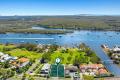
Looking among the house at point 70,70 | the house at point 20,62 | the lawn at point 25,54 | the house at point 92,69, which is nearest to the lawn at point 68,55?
the lawn at point 25,54

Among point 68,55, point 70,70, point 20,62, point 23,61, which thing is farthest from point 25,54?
point 70,70

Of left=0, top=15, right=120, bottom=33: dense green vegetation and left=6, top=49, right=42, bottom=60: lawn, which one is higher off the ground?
left=6, top=49, right=42, bottom=60: lawn

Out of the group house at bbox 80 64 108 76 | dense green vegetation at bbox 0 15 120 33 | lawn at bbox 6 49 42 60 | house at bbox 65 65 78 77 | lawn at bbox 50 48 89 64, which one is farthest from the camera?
dense green vegetation at bbox 0 15 120 33

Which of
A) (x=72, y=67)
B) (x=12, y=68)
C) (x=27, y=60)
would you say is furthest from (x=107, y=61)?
(x=12, y=68)

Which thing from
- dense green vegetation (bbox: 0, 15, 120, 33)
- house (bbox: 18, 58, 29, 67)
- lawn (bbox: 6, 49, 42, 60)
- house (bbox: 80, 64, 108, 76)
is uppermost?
house (bbox: 18, 58, 29, 67)

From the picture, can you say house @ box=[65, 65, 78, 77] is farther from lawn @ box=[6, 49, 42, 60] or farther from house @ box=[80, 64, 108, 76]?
lawn @ box=[6, 49, 42, 60]

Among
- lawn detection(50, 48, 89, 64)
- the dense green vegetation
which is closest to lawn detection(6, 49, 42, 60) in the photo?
lawn detection(50, 48, 89, 64)

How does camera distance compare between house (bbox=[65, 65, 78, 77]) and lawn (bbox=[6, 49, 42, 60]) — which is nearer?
house (bbox=[65, 65, 78, 77])

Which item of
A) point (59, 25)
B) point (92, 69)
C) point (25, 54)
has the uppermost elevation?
point (92, 69)

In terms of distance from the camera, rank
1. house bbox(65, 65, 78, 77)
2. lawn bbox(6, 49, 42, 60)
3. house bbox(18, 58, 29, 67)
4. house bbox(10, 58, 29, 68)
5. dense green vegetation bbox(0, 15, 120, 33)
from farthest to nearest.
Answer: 1. dense green vegetation bbox(0, 15, 120, 33)
2. lawn bbox(6, 49, 42, 60)
3. house bbox(18, 58, 29, 67)
4. house bbox(10, 58, 29, 68)
5. house bbox(65, 65, 78, 77)

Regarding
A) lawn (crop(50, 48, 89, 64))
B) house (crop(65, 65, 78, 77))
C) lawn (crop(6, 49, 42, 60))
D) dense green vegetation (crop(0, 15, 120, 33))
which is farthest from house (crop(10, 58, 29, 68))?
dense green vegetation (crop(0, 15, 120, 33))

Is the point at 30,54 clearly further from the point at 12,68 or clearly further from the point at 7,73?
the point at 7,73

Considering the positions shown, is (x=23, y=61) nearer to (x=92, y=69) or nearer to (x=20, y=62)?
(x=20, y=62)

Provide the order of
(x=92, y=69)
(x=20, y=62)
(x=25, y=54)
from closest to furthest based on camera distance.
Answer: (x=92, y=69)
(x=20, y=62)
(x=25, y=54)
